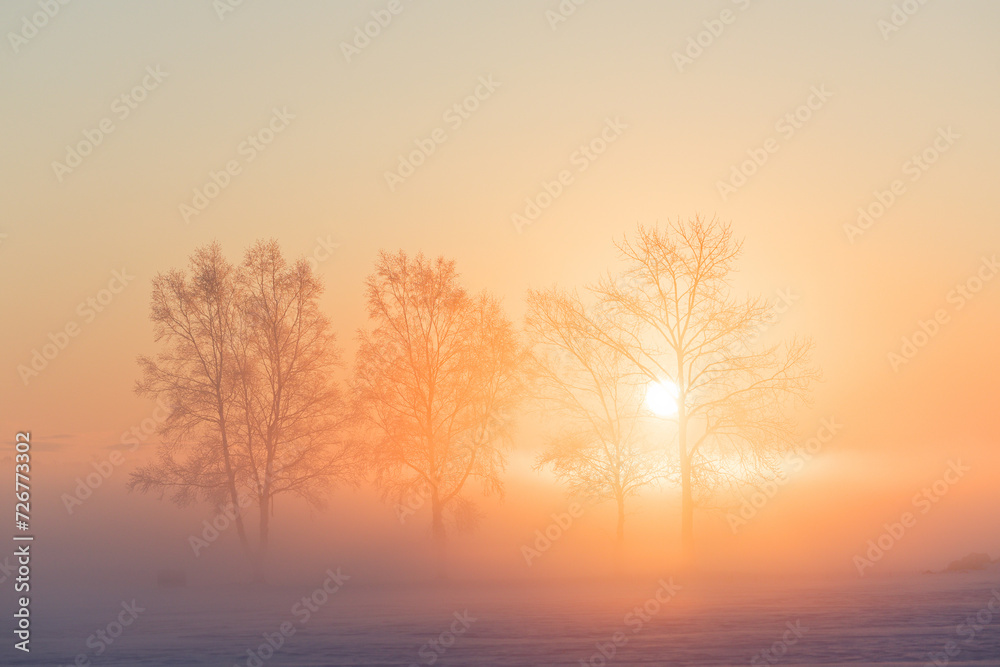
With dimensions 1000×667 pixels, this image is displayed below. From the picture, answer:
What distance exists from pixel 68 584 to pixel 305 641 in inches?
1028

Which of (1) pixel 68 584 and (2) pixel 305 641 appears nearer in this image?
(2) pixel 305 641

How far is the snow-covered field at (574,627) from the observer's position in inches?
698

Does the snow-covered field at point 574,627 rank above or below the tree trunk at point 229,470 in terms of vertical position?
below

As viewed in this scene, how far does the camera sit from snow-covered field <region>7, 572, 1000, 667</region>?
1772 cm

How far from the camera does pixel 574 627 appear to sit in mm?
21453

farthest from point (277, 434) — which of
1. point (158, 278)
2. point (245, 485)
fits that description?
point (158, 278)

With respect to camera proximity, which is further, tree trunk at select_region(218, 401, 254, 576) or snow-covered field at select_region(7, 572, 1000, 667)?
tree trunk at select_region(218, 401, 254, 576)

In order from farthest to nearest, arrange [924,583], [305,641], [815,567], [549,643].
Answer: [815,567]
[924,583]
[305,641]
[549,643]

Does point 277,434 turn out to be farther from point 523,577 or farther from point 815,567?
point 815,567

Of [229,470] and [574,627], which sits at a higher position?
[229,470]

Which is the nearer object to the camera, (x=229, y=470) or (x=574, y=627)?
(x=574, y=627)

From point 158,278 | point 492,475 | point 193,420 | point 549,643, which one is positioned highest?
point 158,278

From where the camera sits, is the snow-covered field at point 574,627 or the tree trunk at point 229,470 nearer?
the snow-covered field at point 574,627

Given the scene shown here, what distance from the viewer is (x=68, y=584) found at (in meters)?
41.9
